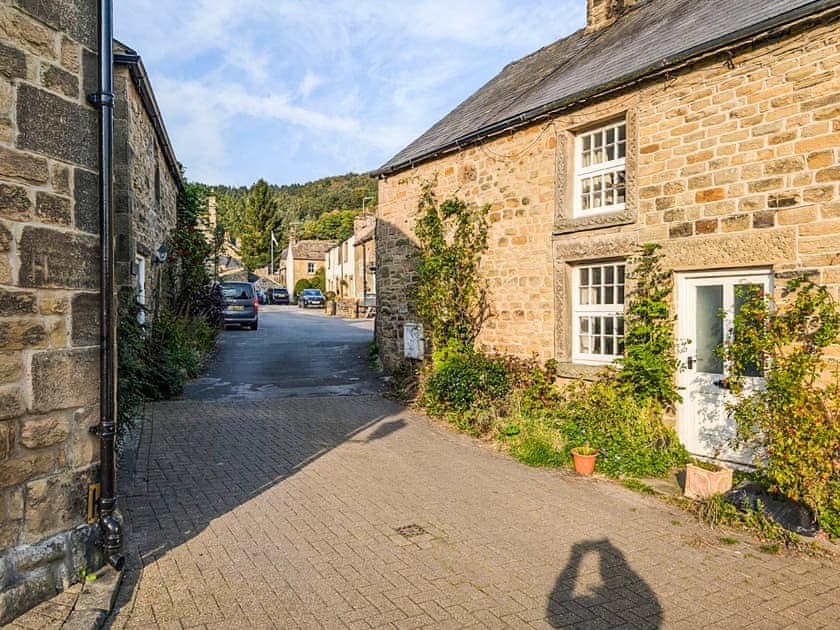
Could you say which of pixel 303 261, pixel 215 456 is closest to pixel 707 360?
pixel 215 456

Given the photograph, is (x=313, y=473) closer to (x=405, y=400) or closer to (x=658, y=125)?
(x=405, y=400)

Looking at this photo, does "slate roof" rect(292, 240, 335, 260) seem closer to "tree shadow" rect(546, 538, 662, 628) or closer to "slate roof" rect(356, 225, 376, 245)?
"slate roof" rect(356, 225, 376, 245)

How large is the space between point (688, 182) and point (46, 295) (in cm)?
669

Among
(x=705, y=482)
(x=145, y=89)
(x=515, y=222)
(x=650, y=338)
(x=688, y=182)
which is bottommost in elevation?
(x=705, y=482)

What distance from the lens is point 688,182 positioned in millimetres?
7250

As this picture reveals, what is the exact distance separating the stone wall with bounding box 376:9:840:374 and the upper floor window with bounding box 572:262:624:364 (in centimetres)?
19

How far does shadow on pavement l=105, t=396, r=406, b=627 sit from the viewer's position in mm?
5078

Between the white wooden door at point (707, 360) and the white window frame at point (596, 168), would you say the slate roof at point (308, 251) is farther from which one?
the white wooden door at point (707, 360)

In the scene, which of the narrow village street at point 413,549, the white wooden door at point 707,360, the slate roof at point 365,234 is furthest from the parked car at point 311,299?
the white wooden door at point 707,360

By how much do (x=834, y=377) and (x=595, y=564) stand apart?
3.16m

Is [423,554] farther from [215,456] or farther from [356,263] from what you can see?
[356,263]

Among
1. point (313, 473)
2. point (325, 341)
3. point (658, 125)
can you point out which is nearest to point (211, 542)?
point (313, 473)

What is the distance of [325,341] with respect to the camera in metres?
20.3

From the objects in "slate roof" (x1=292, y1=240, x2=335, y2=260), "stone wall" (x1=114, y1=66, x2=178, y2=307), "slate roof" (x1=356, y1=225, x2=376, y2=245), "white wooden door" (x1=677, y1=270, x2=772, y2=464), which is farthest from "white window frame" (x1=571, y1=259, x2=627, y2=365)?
"slate roof" (x1=292, y1=240, x2=335, y2=260)
